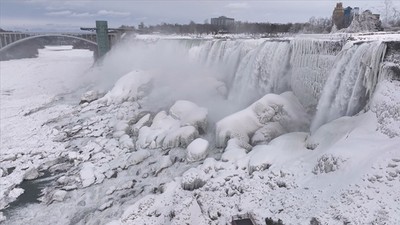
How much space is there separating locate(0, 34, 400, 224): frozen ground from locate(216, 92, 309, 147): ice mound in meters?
0.04

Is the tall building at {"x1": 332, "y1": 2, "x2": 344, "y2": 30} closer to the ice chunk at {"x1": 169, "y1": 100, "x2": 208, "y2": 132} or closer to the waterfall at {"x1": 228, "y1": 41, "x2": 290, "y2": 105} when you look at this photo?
the waterfall at {"x1": 228, "y1": 41, "x2": 290, "y2": 105}

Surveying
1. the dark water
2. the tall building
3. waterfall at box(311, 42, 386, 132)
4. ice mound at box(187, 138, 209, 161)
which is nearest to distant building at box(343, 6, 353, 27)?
the tall building

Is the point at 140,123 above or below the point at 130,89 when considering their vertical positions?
below

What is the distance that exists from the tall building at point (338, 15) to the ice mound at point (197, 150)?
945 inches

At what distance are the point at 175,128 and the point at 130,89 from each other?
27.7 feet

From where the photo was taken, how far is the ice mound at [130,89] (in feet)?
68.8

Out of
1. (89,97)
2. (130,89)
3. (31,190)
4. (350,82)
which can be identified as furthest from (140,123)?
(350,82)

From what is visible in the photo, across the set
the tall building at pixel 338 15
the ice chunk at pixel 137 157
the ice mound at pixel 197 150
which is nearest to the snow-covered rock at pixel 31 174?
the ice chunk at pixel 137 157

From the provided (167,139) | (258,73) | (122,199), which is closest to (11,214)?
(122,199)

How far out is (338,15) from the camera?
103 ft

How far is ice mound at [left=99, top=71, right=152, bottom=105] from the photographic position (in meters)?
21.0

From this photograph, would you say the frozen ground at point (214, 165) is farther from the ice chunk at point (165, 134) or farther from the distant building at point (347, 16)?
the distant building at point (347, 16)

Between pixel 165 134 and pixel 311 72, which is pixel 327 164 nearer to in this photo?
pixel 311 72

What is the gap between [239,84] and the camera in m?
16.4
